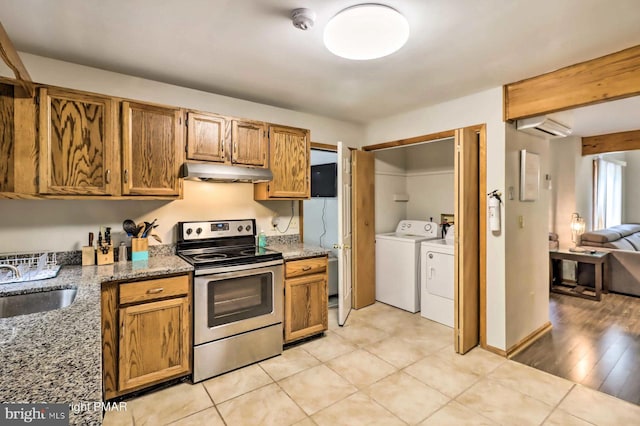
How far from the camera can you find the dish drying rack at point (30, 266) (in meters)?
2.02

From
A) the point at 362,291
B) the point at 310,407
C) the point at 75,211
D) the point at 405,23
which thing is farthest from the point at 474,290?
the point at 75,211

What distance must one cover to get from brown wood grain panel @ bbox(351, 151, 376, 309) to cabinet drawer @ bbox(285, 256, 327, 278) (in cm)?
95

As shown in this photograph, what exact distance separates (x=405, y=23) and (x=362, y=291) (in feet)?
10.2

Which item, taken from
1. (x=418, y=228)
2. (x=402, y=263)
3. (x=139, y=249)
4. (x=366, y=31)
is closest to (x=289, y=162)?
(x=139, y=249)

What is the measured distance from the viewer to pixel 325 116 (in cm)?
392

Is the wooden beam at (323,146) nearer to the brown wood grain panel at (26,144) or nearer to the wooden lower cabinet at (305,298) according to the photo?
the wooden lower cabinet at (305,298)

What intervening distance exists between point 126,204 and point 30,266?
0.75 meters

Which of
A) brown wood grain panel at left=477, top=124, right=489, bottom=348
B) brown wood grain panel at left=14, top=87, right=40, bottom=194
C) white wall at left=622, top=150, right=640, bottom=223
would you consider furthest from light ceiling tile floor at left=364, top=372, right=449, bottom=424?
white wall at left=622, top=150, right=640, bottom=223

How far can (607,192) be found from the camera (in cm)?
668

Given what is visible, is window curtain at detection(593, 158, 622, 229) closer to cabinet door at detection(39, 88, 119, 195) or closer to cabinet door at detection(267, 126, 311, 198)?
cabinet door at detection(267, 126, 311, 198)

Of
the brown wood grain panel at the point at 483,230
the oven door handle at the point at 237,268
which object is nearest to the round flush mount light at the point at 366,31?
the brown wood grain panel at the point at 483,230

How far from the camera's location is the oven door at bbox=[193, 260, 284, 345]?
7.98ft

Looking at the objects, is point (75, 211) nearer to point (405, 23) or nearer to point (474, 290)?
point (405, 23)

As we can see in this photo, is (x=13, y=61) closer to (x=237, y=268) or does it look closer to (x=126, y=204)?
(x=126, y=204)
